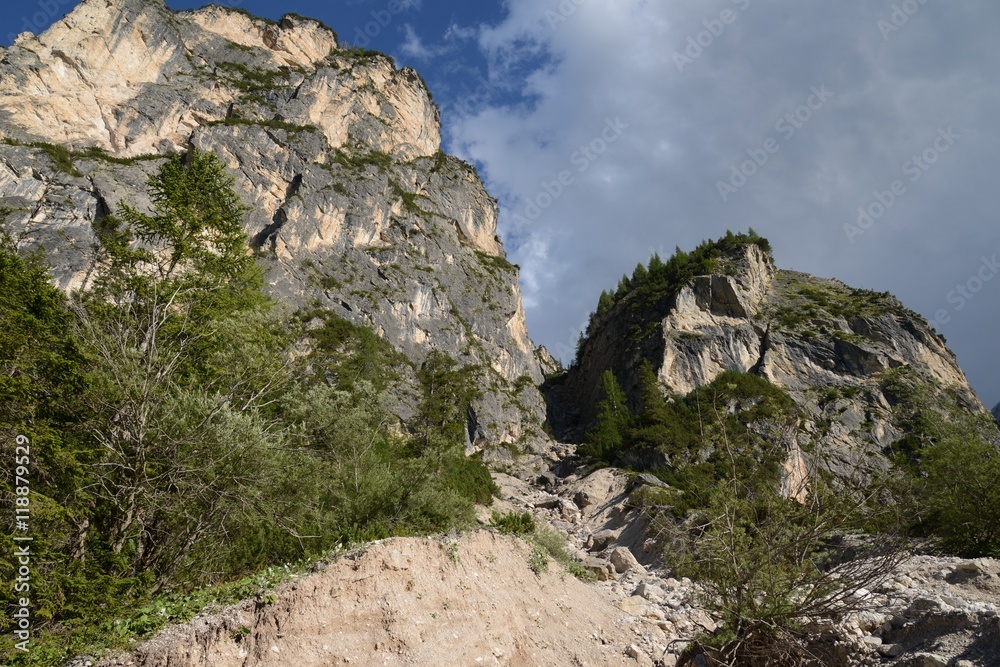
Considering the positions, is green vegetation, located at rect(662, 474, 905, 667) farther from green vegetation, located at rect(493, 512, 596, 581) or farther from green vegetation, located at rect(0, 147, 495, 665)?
green vegetation, located at rect(0, 147, 495, 665)

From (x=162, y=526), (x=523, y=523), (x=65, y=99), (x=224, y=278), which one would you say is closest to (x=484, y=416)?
(x=523, y=523)

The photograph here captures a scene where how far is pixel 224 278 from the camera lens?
1238cm

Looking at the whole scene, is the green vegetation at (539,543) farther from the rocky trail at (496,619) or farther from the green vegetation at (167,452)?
the green vegetation at (167,452)

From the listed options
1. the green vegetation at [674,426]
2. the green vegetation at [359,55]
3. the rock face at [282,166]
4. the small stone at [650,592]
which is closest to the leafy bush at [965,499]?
the small stone at [650,592]

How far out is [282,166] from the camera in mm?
56469

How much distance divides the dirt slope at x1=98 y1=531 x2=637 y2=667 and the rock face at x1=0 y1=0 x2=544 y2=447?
3567 centimetres

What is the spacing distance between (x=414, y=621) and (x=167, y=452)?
196 inches

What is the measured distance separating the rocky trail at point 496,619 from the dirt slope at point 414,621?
0.06 feet

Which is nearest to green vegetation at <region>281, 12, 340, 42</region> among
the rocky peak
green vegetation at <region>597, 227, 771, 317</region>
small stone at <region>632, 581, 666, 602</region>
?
the rocky peak

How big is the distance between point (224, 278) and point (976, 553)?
1980 centimetres

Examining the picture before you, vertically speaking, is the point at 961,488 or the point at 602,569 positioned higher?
the point at 961,488

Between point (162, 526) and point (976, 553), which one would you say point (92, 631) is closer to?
point (162, 526)

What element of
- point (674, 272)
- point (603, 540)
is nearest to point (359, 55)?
point (674, 272)

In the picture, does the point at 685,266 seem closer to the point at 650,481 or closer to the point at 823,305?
the point at 823,305
